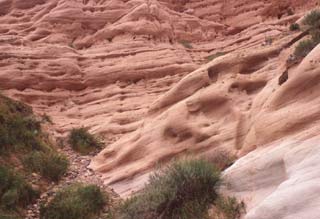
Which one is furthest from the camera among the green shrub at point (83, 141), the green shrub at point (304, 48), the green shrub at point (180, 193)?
the green shrub at point (83, 141)

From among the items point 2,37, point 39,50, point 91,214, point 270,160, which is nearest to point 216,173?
point 270,160

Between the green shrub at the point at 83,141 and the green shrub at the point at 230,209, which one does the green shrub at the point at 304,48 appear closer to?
the green shrub at the point at 230,209

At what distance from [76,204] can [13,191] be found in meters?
1.51

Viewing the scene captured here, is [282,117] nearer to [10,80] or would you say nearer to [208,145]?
[208,145]

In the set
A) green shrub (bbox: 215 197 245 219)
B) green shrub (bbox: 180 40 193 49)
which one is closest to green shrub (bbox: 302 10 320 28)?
green shrub (bbox: 215 197 245 219)

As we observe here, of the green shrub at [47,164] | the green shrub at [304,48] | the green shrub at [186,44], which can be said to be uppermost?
the green shrub at [304,48]

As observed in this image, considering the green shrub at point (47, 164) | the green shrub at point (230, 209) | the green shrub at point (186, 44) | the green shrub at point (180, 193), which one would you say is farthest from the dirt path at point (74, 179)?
the green shrub at point (186, 44)

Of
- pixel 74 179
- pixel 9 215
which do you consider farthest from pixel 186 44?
pixel 9 215

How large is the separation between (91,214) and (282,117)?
16.8ft

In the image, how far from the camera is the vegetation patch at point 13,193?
1063cm

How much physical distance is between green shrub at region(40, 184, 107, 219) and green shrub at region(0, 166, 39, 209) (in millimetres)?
579

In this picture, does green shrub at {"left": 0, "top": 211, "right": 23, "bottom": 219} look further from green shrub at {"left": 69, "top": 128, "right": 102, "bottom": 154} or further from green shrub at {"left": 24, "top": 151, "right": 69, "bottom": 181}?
green shrub at {"left": 69, "top": 128, "right": 102, "bottom": 154}

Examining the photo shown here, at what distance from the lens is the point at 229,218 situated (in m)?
7.56

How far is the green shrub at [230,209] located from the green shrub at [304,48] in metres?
4.43
